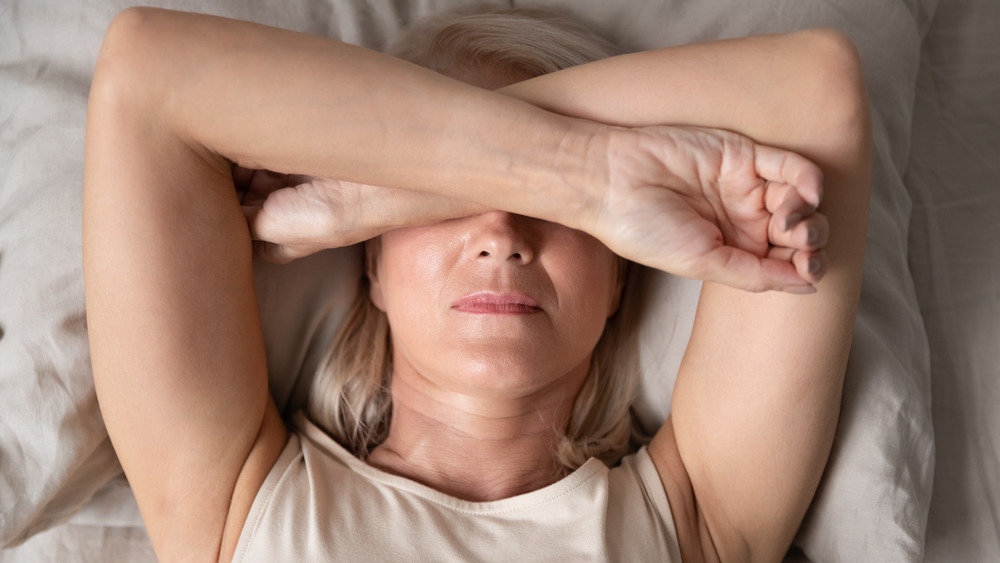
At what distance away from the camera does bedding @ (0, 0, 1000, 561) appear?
1.15 m

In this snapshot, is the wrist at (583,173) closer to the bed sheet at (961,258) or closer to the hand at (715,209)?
the hand at (715,209)

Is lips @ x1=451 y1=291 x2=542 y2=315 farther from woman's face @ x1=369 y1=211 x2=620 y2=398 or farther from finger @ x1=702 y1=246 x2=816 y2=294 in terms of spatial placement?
finger @ x1=702 y1=246 x2=816 y2=294

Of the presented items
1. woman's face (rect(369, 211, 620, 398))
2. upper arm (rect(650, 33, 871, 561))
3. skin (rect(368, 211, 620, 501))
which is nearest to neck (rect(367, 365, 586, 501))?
skin (rect(368, 211, 620, 501))

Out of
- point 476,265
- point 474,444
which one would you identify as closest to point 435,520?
point 474,444

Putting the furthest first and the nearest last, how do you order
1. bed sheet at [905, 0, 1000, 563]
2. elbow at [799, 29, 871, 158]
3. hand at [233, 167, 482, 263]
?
bed sheet at [905, 0, 1000, 563]
hand at [233, 167, 482, 263]
elbow at [799, 29, 871, 158]

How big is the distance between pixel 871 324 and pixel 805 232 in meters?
0.50

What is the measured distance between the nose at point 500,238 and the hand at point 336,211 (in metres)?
0.03

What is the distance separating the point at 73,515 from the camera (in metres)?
1.24

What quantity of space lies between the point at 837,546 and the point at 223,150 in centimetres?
109

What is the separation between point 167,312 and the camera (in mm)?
1014

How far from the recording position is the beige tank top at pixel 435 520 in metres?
1.11

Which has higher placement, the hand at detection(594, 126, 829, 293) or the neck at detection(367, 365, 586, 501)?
the hand at detection(594, 126, 829, 293)

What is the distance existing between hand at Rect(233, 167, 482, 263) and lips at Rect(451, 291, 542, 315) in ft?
0.42

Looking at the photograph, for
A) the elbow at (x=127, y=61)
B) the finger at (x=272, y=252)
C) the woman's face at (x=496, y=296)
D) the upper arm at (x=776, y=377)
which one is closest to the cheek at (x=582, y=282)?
the woman's face at (x=496, y=296)
